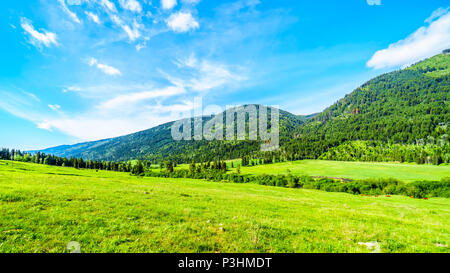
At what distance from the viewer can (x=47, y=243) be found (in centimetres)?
759

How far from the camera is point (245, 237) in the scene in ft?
31.7

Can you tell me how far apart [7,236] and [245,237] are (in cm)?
1098

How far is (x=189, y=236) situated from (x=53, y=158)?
270353 millimetres

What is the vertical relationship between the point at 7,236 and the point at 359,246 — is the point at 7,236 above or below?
above
